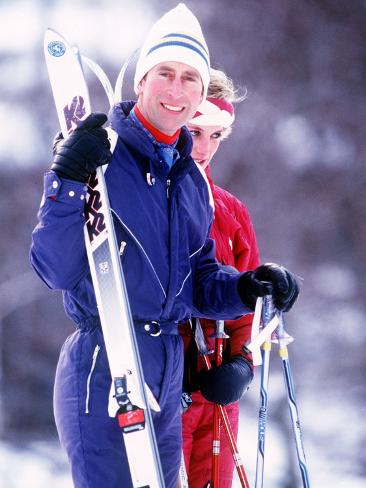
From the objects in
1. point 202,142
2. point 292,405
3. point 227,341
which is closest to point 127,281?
point 292,405

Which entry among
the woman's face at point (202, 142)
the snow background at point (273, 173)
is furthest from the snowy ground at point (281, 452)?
the woman's face at point (202, 142)

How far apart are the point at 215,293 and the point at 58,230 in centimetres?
51

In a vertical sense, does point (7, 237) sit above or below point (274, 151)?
below

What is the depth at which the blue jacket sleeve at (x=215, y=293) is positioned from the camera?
179cm

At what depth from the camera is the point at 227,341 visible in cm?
233

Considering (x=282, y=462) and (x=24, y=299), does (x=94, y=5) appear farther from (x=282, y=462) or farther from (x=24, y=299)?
(x=282, y=462)

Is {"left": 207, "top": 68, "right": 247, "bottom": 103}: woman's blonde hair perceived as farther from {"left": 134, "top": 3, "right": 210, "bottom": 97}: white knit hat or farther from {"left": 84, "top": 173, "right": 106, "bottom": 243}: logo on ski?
{"left": 84, "top": 173, "right": 106, "bottom": 243}: logo on ski

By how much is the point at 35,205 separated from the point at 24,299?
1.83 ft

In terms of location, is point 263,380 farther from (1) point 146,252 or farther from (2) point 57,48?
(2) point 57,48

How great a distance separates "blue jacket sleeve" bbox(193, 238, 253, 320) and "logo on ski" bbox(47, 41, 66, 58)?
633 millimetres

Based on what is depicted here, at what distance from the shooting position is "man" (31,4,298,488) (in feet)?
4.83

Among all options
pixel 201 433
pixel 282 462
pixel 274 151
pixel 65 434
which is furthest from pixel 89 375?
pixel 274 151

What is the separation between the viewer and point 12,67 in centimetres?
414

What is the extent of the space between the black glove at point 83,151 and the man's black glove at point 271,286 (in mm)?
504
